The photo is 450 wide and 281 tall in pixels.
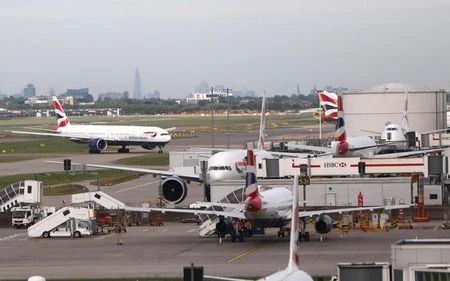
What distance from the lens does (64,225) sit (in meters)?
76.3

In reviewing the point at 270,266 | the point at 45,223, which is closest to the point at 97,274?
the point at 270,266

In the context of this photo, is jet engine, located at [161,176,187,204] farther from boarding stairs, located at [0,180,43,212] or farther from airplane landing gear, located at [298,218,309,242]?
airplane landing gear, located at [298,218,309,242]

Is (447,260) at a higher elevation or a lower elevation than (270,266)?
higher

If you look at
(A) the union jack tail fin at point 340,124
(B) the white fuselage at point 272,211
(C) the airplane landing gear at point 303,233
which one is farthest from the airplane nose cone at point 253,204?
(A) the union jack tail fin at point 340,124

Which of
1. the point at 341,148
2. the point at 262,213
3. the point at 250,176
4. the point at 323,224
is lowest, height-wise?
the point at 323,224

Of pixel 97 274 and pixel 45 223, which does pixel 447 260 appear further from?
pixel 45 223

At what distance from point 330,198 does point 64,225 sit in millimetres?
18344

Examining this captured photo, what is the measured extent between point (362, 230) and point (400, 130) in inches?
2244

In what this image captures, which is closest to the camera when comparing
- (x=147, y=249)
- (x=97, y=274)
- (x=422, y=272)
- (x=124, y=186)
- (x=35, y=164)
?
(x=422, y=272)

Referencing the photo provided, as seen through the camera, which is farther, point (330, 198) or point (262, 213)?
point (330, 198)

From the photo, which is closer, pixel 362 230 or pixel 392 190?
pixel 362 230

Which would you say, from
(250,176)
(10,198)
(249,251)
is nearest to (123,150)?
(10,198)

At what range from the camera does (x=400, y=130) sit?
5123 inches

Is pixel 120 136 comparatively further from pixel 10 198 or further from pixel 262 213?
pixel 262 213
